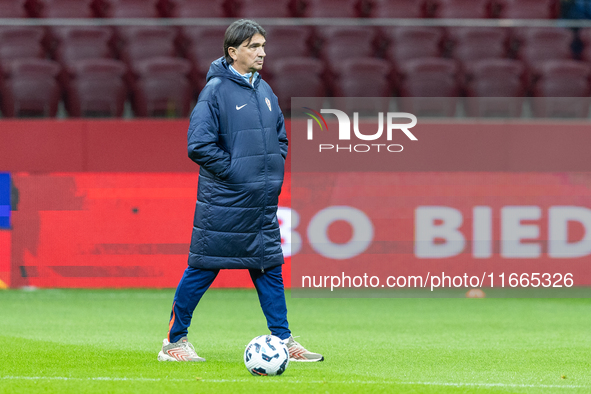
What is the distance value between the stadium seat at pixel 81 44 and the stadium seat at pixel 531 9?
540 cm

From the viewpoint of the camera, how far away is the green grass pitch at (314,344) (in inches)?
165

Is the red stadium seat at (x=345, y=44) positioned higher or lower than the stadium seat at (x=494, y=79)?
higher

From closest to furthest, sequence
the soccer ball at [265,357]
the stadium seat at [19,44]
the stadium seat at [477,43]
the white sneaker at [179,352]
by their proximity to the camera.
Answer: the soccer ball at [265,357], the white sneaker at [179,352], the stadium seat at [19,44], the stadium seat at [477,43]

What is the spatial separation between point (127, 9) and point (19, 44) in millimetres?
1654

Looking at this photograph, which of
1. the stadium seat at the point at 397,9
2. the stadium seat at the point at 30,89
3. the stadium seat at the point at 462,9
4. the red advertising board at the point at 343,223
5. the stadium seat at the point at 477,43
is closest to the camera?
the red advertising board at the point at 343,223

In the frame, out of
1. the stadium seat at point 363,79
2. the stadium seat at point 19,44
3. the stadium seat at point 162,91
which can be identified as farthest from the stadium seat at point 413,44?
the stadium seat at point 19,44

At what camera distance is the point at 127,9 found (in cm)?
1168

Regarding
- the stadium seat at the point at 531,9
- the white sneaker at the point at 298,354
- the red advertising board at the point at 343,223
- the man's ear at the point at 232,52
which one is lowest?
the red advertising board at the point at 343,223

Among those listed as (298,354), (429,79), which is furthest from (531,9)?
(298,354)

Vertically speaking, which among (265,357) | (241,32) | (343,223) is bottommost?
(343,223)

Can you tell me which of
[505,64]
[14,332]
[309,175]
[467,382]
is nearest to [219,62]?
[467,382]

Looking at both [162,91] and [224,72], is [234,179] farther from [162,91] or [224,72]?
[162,91]

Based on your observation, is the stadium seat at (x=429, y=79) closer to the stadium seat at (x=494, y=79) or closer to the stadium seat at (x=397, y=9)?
the stadium seat at (x=494, y=79)

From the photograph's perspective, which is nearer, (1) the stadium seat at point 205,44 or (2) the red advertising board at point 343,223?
(2) the red advertising board at point 343,223
